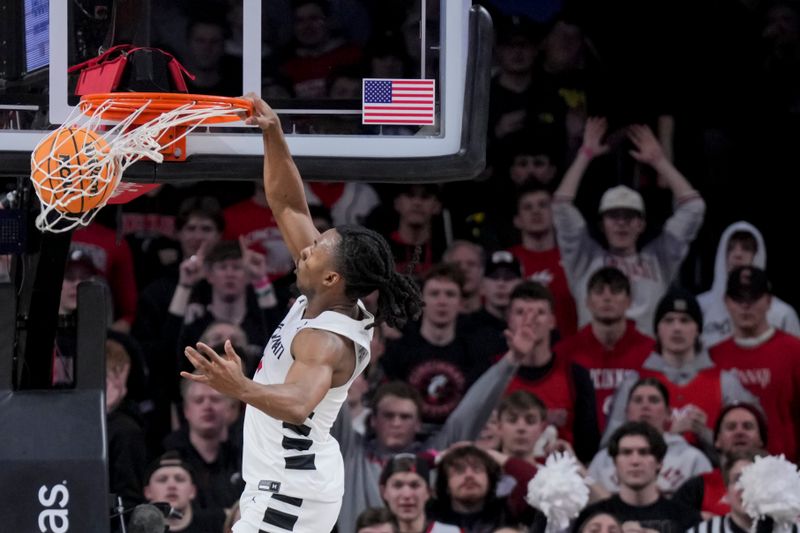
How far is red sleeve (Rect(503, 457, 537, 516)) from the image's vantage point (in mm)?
7191

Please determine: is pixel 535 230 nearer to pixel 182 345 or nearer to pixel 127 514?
pixel 182 345

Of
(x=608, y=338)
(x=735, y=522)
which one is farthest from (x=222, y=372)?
(x=608, y=338)

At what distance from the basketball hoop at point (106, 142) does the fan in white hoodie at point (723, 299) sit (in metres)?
3.91

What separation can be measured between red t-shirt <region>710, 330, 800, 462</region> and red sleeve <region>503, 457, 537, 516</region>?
4.38 feet

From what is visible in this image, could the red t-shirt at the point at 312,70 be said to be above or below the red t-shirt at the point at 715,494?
above

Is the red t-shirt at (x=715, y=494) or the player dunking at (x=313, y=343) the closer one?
the player dunking at (x=313, y=343)

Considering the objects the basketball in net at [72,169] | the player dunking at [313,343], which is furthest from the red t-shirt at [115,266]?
the basketball in net at [72,169]

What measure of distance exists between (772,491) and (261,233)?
2974mm

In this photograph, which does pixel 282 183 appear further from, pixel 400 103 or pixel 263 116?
pixel 400 103

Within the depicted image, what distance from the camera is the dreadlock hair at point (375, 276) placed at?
15.6 ft

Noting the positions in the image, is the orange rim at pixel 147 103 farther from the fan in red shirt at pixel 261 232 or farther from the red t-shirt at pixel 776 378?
the red t-shirt at pixel 776 378

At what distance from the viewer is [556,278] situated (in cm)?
831

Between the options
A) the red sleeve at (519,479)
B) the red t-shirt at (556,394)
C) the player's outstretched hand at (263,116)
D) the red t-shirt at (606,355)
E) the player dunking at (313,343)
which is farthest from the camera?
the red t-shirt at (606,355)

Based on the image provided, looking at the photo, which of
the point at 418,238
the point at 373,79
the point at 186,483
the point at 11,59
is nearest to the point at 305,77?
the point at 373,79
